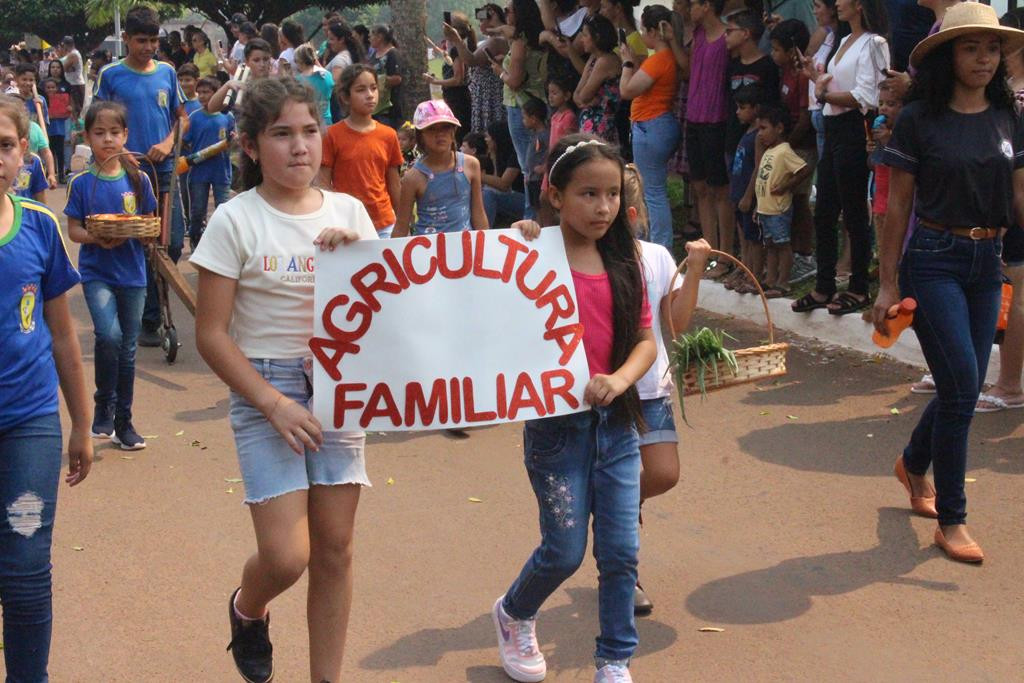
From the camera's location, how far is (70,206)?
7719 millimetres

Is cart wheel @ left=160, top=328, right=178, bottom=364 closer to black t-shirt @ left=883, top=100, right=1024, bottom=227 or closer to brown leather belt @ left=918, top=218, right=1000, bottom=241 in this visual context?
black t-shirt @ left=883, top=100, right=1024, bottom=227

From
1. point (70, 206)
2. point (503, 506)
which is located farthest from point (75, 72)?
point (503, 506)

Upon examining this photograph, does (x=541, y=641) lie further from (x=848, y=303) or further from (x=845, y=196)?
(x=845, y=196)

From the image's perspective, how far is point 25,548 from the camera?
11.9 ft

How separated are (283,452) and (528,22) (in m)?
10.00

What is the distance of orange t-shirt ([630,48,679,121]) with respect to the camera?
10.9 meters

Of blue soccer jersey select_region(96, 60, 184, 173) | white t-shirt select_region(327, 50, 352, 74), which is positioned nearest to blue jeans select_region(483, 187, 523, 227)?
blue soccer jersey select_region(96, 60, 184, 173)

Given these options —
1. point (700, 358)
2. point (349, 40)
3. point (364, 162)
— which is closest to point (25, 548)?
point (700, 358)

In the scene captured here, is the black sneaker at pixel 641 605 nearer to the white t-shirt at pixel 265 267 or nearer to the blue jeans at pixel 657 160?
the white t-shirt at pixel 265 267

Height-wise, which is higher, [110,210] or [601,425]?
[110,210]

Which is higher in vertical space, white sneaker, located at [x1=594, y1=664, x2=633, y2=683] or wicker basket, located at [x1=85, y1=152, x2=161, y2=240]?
wicker basket, located at [x1=85, y1=152, x2=161, y2=240]

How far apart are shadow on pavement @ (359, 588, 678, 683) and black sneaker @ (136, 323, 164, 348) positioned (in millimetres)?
5900

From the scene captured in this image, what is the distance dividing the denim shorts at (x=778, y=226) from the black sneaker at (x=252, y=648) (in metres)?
6.59

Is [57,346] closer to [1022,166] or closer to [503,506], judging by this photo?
[503,506]
